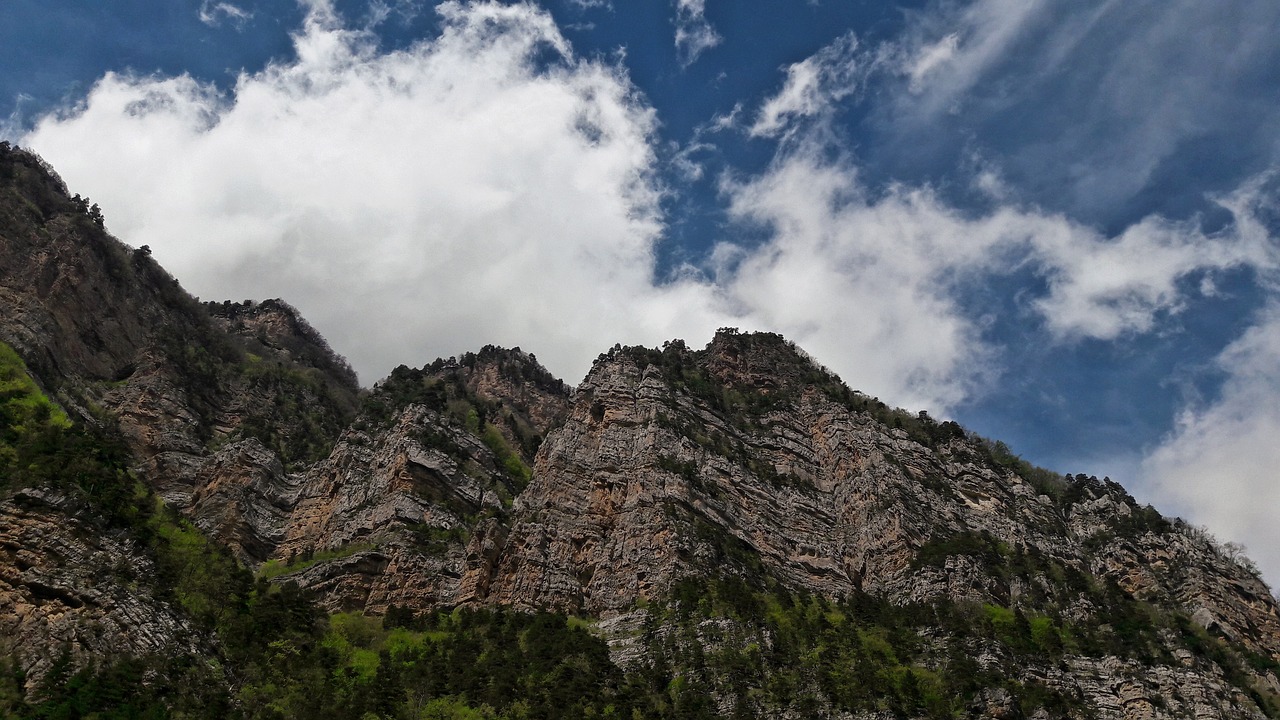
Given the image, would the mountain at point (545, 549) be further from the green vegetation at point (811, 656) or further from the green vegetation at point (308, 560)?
the green vegetation at point (308, 560)

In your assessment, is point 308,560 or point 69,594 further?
point 308,560

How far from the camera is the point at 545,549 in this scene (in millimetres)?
77062

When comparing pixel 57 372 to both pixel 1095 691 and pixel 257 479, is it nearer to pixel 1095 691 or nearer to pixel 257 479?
pixel 257 479

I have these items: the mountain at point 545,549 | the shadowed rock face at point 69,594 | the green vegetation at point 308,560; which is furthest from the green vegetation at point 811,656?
the shadowed rock face at point 69,594

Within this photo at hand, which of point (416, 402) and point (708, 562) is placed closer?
point (708, 562)

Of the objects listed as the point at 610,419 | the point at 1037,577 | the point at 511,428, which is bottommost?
the point at 1037,577

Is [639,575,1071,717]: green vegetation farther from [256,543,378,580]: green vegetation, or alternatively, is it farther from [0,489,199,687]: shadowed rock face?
[0,489,199,687]: shadowed rock face

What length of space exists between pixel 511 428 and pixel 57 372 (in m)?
48.6

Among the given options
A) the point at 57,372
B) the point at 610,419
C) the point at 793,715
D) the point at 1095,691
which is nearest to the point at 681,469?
the point at 610,419

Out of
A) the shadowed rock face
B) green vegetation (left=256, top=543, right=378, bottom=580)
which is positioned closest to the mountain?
the shadowed rock face

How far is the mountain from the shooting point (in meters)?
53.9

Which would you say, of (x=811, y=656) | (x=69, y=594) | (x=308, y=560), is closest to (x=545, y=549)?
(x=308, y=560)

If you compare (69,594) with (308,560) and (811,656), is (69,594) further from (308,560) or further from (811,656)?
(811,656)

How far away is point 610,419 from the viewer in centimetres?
9194
